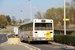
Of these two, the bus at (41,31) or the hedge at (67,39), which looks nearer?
the hedge at (67,39)

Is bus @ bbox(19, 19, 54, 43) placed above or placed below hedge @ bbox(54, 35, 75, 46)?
above

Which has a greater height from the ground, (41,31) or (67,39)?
(41,31)

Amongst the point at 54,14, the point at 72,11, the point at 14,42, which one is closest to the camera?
the point at 14,42

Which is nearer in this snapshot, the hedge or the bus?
the hedge

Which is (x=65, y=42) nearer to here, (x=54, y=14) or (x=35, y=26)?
(x=35, y=26)

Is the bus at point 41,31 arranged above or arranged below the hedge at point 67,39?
above

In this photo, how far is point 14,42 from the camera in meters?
20.1

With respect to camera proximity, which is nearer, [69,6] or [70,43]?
[70,43]

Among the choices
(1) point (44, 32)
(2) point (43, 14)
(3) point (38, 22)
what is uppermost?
(2) point (43, 14)

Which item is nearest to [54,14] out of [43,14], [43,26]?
[43,14]

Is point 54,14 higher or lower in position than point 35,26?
higher

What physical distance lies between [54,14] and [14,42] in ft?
120

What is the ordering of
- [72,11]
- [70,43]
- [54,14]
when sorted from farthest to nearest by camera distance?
[54,14], [72,11], [70,43]

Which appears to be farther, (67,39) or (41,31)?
(41,31)
